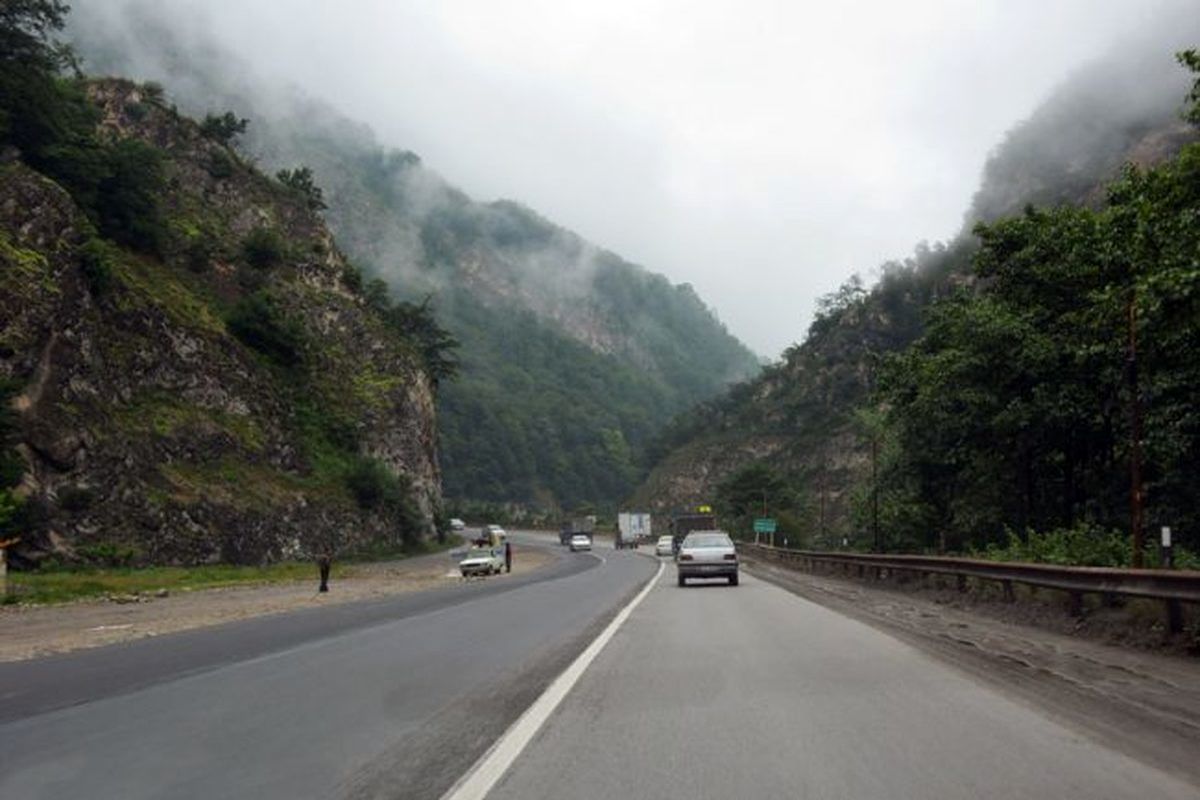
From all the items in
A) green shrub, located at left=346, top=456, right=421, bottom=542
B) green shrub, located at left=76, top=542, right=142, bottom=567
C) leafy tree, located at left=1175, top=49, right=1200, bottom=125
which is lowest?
green shrub, located at left=76, top=542, right=142, bottom=567

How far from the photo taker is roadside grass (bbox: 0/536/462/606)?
28.7m

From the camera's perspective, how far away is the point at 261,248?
231 ft

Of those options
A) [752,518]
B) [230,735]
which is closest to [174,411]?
[230,735]

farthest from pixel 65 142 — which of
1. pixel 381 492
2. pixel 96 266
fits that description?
pixel 381 492

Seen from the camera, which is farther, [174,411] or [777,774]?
[174,411]

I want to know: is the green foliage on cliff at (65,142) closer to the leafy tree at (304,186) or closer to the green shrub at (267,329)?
the green shrub at (267,329)

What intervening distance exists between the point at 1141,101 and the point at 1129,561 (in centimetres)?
9771

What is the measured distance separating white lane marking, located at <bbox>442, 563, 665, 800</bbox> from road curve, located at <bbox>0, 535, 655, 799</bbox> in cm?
11

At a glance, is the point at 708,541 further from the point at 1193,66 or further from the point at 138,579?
the point at 138,579

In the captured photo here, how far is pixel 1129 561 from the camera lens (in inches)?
819

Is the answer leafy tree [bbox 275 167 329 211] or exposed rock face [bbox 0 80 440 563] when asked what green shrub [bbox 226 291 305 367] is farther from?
leafy tree [bbox 275 167 329 211]

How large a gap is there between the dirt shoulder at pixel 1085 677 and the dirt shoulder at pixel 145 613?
471 inches

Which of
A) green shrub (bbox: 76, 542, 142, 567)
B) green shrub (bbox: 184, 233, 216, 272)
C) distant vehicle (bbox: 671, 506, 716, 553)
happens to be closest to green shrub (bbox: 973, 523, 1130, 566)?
green shrub (bbox: 76, 542, 142, 567)

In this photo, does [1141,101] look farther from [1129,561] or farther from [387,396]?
[1129,561]
